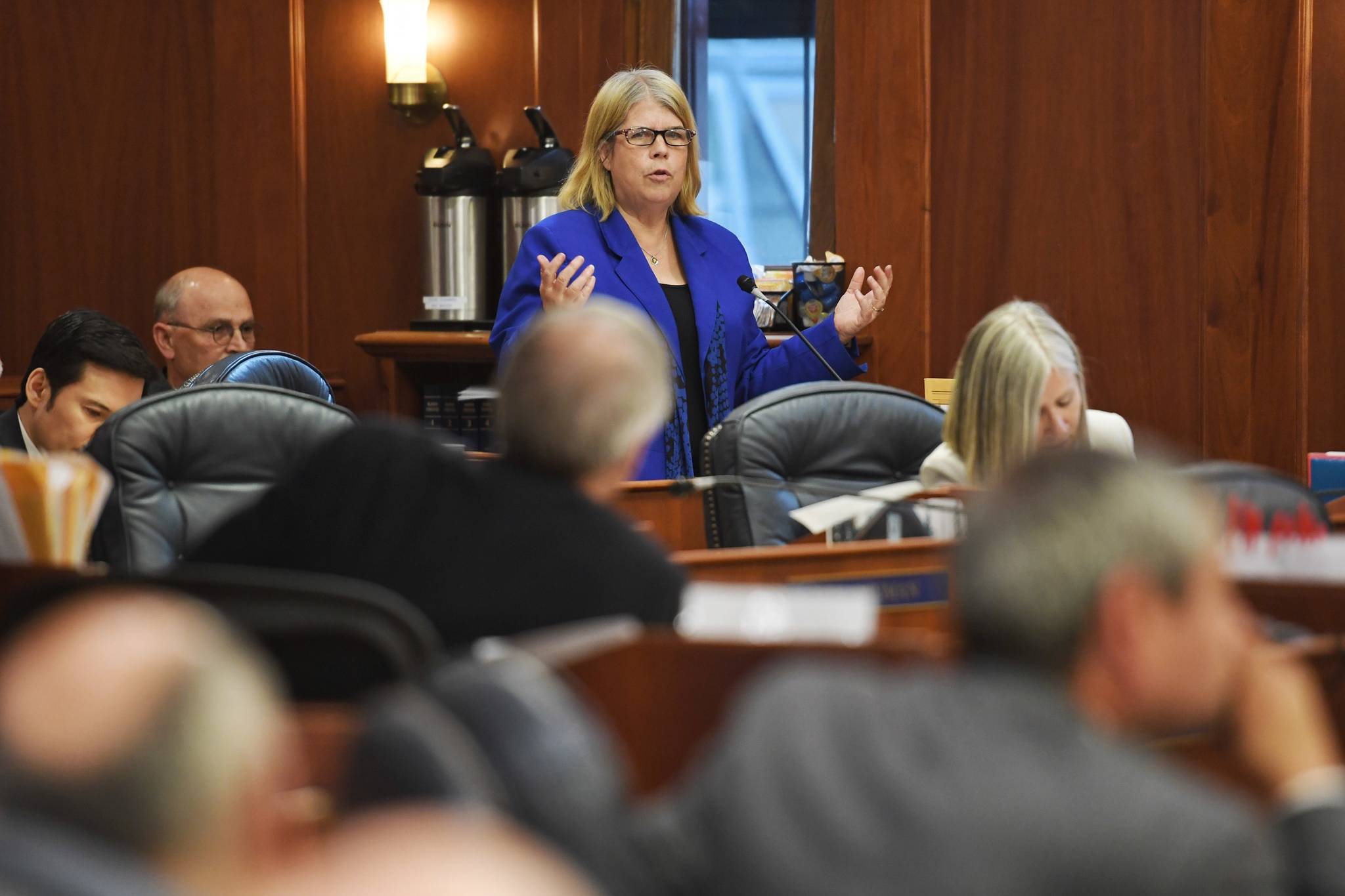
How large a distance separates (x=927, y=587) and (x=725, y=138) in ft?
11.0

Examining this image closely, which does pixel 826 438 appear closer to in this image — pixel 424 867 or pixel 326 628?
pixel 326 628

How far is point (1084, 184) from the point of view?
4.62 metres

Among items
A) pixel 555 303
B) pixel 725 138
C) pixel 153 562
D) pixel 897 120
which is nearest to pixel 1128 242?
pixel 897 120

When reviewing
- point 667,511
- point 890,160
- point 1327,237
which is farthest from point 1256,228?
point 667,511

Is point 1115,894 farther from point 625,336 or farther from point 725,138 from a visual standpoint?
point 725,138

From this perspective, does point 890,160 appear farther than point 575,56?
No

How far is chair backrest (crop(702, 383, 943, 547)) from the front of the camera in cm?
296

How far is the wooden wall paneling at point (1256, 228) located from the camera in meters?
4.36

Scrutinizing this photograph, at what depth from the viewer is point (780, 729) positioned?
966 mm

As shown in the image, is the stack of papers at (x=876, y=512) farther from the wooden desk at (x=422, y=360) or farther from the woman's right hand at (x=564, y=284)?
the wooden desk at (x=422, y=360)

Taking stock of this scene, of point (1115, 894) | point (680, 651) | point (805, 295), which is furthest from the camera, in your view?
point (805, 295)

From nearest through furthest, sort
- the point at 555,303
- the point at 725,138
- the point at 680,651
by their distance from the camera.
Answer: the point at 680,651 < the point at 555,303 < the point at 725,138

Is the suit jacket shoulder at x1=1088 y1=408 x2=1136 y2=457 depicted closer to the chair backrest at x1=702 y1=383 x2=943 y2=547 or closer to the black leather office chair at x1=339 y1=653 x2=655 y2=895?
the chair backrest at x1=702 y1=383 x2=943 y2=547

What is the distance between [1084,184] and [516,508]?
3429 mm
